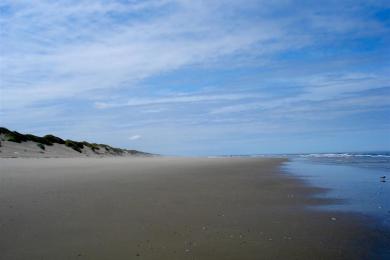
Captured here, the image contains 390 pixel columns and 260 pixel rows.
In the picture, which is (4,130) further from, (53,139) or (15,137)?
(53,139)

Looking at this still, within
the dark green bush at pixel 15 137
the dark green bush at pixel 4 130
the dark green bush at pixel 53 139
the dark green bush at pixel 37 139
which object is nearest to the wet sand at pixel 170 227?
the dark green bush at pixel 15 137

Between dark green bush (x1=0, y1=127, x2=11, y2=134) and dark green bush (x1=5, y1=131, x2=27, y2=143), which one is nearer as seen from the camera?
dark green bush (x1=5, y1=131, x2=27, y2=143)

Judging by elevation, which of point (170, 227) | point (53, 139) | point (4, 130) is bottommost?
point (170, 227)

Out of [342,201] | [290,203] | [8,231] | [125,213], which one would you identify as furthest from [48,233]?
[342,201]

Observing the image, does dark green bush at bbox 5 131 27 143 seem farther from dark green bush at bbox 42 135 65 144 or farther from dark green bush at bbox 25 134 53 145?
dark green bush at bbox 42 135 65 144

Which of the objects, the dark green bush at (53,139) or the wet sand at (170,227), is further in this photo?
the dark green bush at (53,139)

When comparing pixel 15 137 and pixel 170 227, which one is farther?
pixel 15 137

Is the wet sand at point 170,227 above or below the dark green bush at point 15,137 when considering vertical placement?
below

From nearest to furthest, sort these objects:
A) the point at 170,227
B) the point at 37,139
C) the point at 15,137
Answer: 1. the point at 170,227
2. the point at 15,137
3. the point at 37,139

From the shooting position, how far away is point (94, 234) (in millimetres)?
5531

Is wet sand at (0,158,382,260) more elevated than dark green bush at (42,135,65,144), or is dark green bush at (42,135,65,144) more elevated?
dark green bush at (42,135,65,144)

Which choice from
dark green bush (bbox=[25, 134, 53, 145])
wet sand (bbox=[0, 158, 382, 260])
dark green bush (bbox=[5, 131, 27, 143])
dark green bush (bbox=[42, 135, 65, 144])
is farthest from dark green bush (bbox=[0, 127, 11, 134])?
wet sand (bbox=[0, 158, 382, 260])

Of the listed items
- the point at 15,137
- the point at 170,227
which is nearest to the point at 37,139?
the point at 15,137

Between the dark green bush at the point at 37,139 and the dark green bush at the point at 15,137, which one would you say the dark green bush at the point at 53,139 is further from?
the dark green bush at the point at 15,137
